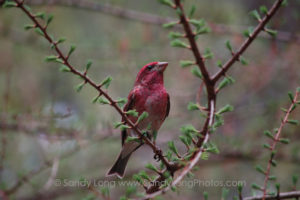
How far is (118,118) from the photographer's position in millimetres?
6754

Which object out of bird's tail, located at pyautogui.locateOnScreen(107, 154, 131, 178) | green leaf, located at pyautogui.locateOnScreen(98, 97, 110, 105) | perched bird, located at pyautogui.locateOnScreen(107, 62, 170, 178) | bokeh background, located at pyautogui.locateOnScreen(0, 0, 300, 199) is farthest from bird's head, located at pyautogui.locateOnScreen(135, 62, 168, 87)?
green leaf, located at pyautogui.locateOnScreen(98, 97, 110, 105)

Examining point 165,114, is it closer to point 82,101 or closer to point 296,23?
point 296,23

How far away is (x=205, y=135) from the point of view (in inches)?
89.2

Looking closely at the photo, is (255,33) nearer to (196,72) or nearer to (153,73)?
(196,72)

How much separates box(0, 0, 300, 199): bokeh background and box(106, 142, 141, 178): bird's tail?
0.36 m

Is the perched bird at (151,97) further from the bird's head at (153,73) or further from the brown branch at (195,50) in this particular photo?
the brown branch at (195,50)

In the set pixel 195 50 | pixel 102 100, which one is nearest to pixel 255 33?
pixel 195 50

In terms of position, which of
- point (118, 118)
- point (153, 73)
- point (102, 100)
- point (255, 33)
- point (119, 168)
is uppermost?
point (153, 73)

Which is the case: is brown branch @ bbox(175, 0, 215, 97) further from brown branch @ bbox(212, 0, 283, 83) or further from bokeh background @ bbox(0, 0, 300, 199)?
bokeh background @ bbox(0, 0, 300, 199)

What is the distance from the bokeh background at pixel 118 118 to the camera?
4559mm

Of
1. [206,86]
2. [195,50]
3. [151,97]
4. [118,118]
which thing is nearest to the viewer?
[195,50]

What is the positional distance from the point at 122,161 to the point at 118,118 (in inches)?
88.1

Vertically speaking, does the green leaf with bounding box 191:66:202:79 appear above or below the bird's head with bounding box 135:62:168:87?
below

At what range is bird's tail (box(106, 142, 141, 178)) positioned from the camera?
443 centimetres
